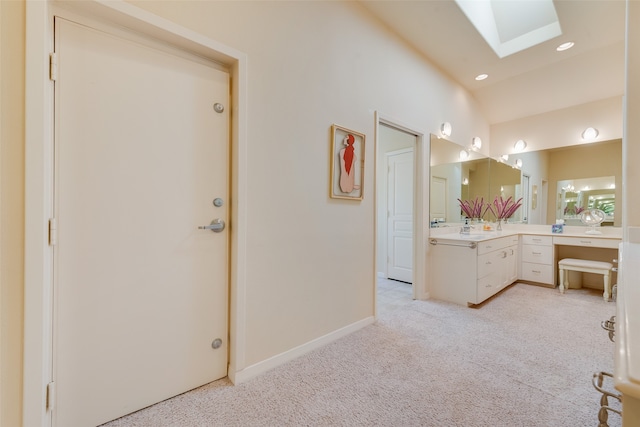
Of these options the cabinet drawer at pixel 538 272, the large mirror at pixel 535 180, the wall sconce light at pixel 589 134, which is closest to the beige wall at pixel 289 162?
the large mirror at pixel 535 180

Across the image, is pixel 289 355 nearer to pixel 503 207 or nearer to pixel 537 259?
pixel 537 259

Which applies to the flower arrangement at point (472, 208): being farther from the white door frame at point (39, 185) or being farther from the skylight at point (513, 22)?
the white door frame at point (39, 185)

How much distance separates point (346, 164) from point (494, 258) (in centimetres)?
234

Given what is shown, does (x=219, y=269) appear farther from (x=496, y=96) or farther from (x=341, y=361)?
(x=496, y=96)

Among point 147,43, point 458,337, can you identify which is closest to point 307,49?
point 147,43

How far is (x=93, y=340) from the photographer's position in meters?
1.31

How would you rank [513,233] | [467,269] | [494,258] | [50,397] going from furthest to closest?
[513,233] < [494,258] < [467,269] < [50,397]

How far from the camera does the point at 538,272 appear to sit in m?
3.81

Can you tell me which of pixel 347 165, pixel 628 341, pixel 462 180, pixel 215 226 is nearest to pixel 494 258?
pixel 462 180

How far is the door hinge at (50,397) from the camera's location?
3.92ft

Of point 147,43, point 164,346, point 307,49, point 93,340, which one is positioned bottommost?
point 164,346

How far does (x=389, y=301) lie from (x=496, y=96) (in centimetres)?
347

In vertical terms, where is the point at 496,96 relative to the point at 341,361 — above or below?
above

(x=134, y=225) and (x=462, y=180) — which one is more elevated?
(x=462, y=180)
